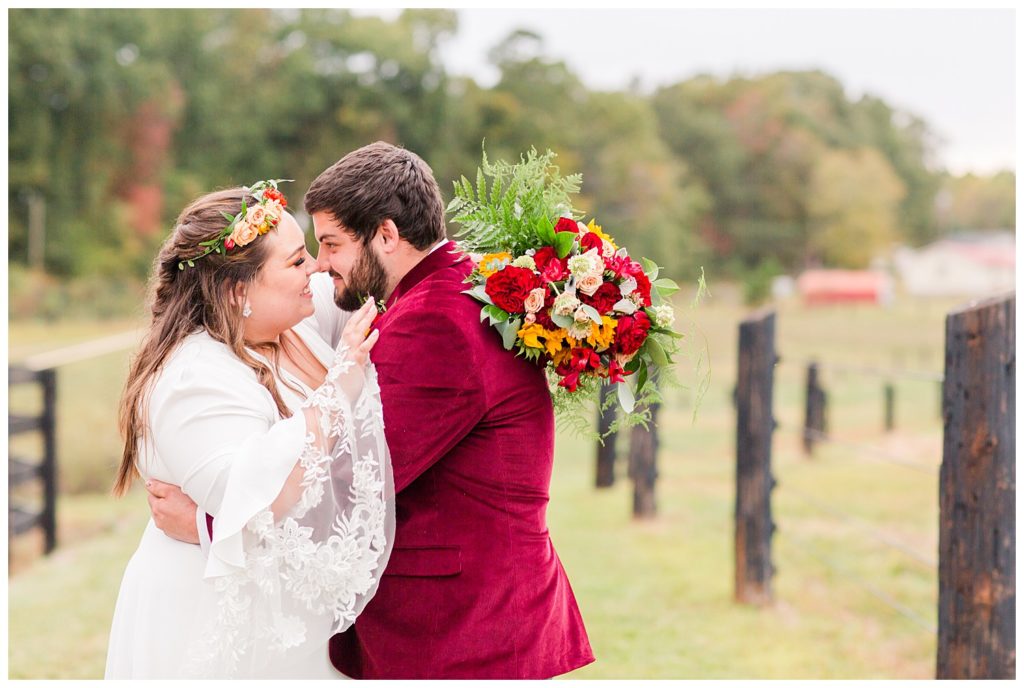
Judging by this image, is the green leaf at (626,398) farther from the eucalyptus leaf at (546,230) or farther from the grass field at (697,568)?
the eucalyptus leaf at (546,230)

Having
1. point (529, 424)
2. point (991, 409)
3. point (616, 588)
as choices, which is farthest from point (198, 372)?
point (616, 588)

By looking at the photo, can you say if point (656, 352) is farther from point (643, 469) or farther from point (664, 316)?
point (643, 469)

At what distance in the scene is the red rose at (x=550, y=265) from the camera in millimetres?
2508

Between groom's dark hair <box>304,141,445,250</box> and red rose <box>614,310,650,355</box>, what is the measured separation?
23.7 inches

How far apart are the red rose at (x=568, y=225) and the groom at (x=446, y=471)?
272mm

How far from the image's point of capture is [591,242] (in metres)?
2.59

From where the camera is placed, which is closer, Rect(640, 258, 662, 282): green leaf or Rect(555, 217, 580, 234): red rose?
Rect(555, 217, 580, 234): red rose

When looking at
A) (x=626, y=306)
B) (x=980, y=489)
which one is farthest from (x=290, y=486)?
(x=980, y=489)

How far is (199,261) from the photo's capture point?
8.97 ft

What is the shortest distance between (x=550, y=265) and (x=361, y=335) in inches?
20.2

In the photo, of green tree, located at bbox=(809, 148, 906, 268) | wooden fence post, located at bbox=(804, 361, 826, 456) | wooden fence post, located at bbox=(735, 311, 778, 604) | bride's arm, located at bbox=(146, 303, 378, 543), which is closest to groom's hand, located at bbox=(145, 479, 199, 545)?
bride's arm, located at bbox=(146, 303, 378, 543)

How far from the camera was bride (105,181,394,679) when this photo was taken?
8.02 ft

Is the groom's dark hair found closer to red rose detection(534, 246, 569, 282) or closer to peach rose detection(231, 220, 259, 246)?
peach rose detection(231, 220, 259, 246)

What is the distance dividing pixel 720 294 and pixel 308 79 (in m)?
21.1
